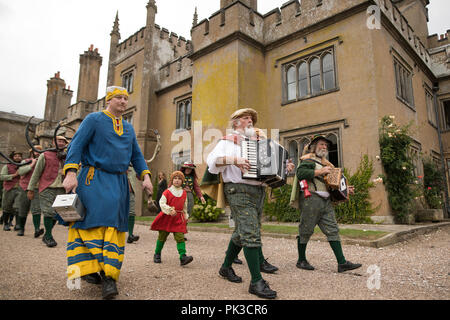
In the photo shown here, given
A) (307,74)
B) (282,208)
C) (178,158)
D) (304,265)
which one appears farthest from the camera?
(178,158)

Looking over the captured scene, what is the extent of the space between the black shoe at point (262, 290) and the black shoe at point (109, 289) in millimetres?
1148

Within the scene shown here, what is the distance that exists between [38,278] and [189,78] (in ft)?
42.4

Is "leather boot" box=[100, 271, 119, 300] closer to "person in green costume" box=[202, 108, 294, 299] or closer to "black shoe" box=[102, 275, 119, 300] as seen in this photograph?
"black shoe" box=[102, 275, 119, 300]

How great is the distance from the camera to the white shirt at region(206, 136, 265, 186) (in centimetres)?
293

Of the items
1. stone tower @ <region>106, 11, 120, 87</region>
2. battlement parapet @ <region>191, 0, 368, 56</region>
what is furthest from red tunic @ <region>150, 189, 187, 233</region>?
stone tower @ <region>106, 11, 120, 87</region>

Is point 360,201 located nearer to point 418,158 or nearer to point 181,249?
point 418,158

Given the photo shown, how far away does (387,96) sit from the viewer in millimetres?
9492

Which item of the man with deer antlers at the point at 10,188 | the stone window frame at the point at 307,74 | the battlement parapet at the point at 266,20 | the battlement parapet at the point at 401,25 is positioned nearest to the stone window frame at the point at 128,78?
the battlement parapet at the point at 266,20

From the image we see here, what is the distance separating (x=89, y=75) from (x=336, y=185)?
23063mm

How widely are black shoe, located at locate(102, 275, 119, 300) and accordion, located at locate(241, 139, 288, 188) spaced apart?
146 centimetres

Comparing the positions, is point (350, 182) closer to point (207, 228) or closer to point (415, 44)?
point (207, 228)

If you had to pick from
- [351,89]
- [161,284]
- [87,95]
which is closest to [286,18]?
[351,89]

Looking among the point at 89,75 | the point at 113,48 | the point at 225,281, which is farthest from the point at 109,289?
the point at 89,75

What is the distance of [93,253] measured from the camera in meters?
2.49
